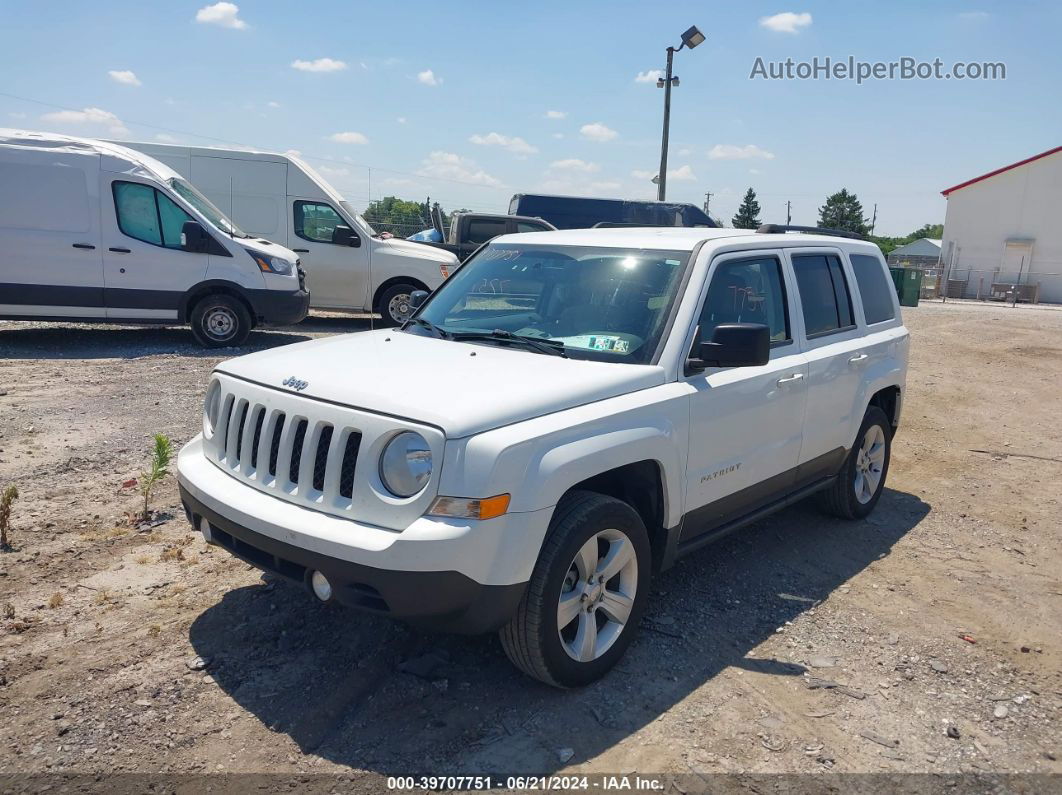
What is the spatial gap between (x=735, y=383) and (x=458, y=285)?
1.76 meters

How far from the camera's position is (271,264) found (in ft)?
37.3

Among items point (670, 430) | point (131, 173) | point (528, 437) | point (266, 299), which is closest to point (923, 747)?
point (670, 430)

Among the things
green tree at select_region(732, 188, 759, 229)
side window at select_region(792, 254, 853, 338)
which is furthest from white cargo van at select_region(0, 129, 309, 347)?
green tree at select_region(732, 188, 759, 229)

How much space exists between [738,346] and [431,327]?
168 cm

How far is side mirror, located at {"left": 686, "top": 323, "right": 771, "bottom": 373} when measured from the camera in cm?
381

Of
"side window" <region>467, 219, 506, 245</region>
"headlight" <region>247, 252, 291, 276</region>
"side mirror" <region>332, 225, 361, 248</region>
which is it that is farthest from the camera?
"side window" <region>467, 219, 506, 245</region>

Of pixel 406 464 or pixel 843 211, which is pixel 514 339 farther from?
pixel 843 211

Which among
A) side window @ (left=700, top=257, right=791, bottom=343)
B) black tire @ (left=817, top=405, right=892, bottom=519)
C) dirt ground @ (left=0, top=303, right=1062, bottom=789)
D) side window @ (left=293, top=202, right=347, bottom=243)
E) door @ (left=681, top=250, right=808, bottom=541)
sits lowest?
dirt ground @ (left=0, top=303, right=1062, bottom=789)

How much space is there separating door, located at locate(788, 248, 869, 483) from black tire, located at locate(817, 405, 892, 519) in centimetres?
21

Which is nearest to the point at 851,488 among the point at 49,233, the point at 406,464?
the point at 406,464

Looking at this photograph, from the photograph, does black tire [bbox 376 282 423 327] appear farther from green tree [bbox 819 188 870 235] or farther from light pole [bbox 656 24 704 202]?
green tree [bbox 819 188 870 235]

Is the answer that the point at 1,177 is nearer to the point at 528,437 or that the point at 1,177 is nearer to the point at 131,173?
the point at 131,173

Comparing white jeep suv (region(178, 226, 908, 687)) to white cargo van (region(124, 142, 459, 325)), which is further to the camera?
white cargo van (region(124, 142, 459, 325))

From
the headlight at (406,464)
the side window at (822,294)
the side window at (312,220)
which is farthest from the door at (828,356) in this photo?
the side window at (312,220)
